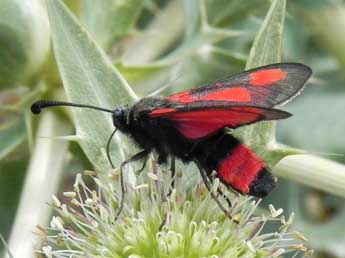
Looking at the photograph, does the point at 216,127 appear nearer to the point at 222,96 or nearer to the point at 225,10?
the point at 222,96

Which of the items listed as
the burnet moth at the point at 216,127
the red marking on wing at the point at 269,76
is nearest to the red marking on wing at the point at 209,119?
the burnet moth at the point at 216,127

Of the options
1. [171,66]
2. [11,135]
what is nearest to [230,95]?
[171,66]

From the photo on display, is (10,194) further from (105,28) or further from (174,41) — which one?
(174,41)

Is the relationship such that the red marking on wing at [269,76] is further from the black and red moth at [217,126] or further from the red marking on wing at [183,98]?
the red marking on wing at [183,98]

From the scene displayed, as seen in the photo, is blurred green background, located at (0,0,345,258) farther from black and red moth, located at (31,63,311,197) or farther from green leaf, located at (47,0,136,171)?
black and red moth, located at (31,63,311,197)

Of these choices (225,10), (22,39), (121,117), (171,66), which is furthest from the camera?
(225,10)

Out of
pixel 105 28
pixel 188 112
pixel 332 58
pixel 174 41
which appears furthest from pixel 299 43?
pixel 188 112
